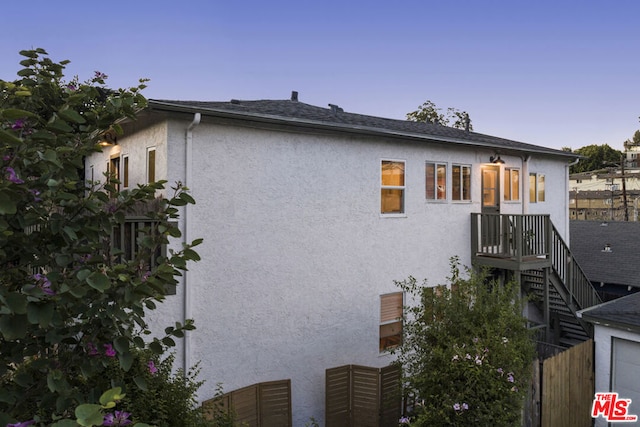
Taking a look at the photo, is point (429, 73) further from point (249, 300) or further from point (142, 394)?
point (142, 394)

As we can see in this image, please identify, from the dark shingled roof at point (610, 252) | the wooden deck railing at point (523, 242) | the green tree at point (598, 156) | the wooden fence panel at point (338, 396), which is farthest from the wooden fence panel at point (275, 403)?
the green tree at point (598, 156)

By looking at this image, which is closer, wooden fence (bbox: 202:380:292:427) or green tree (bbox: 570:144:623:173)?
wooden fence (bbox: 202:380:292:427)

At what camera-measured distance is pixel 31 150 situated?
2.46 metres

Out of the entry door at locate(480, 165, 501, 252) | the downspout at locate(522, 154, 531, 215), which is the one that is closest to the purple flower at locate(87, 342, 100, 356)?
the entry door at locate(480, 165, 501, 252)

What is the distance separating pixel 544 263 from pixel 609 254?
263 inches

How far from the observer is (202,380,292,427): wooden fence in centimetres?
751

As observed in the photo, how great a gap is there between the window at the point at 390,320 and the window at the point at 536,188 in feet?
21.6

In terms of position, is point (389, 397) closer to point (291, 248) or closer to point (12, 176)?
point (291, 248)

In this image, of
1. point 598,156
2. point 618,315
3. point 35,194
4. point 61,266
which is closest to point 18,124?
point 35,194

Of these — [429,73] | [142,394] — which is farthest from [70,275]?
[429,73]

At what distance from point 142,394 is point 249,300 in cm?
414

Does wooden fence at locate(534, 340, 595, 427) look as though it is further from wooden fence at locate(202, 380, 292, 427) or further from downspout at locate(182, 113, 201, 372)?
downspout at locate(182, 113, 201, 372)

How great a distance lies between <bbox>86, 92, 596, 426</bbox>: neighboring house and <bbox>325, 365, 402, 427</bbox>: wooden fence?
18.9 inches

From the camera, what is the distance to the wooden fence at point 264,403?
296 inches
